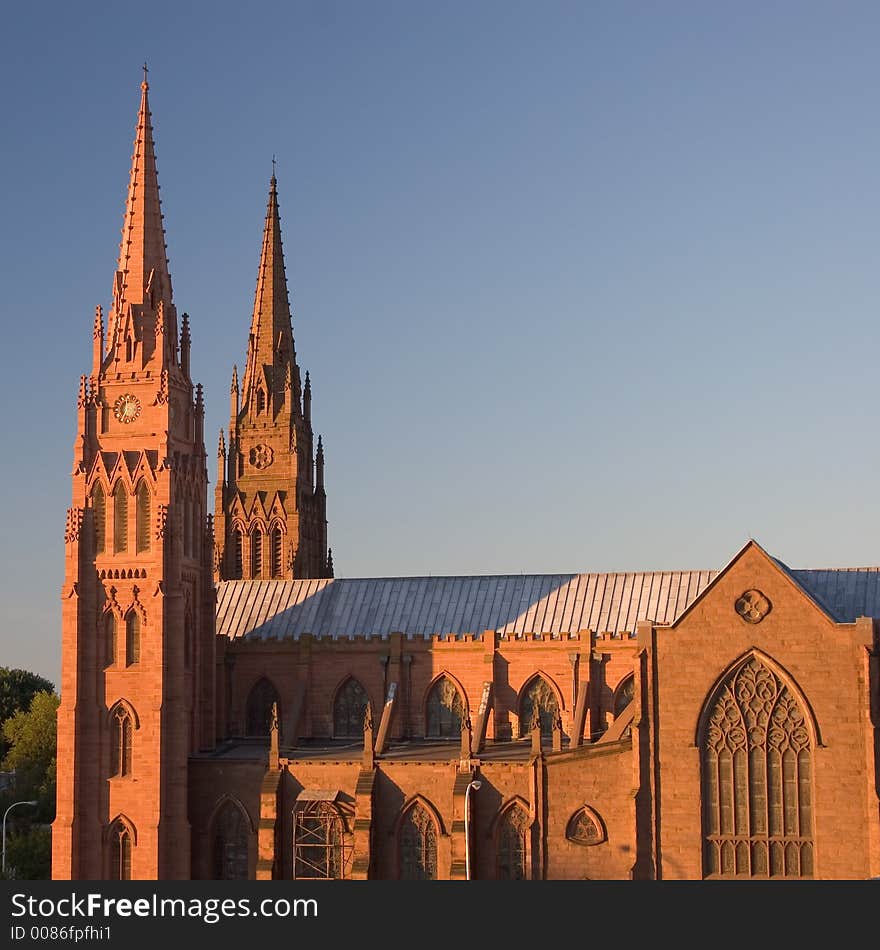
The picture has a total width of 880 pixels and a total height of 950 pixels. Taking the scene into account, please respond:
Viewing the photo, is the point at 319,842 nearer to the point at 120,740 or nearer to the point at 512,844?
the point at 512,844

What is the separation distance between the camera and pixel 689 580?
2889 inches

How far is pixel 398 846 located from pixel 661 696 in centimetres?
1317

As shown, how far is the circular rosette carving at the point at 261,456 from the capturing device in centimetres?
9706

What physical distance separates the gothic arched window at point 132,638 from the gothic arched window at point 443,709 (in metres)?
14.1

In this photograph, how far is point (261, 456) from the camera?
97250 millimetres

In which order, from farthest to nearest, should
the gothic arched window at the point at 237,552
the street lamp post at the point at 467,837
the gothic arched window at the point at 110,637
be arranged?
the gothic arched window at the point at 237,552, the gothic arched window at the point at 110,637, the street lamp post at the point at 467,837

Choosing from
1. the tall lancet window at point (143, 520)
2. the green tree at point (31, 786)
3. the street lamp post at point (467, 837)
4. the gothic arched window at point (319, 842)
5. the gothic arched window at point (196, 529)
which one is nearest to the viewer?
the street lamp post at point (467, 837)

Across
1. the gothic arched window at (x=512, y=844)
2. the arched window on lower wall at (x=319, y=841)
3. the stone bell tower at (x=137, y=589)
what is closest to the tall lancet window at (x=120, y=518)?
the stone bell tower at (x=137, y=589)

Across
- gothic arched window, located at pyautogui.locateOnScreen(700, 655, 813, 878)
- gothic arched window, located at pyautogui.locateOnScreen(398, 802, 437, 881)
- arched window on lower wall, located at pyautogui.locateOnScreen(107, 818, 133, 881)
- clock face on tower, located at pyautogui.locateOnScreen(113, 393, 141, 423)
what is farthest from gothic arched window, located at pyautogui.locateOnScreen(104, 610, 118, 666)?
gothic arched window, located at pyautogui.locateOnScreen(700, 655, 813, 878)

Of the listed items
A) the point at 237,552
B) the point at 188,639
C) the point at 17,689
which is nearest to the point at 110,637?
the point at 188,639

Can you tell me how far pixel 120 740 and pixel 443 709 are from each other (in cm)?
1517

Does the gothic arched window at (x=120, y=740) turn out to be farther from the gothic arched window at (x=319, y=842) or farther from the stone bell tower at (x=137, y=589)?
the gothic arched window at (x=319, y=842)

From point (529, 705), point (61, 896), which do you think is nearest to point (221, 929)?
point (61, 896)

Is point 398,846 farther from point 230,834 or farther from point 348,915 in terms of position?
point 348,915
